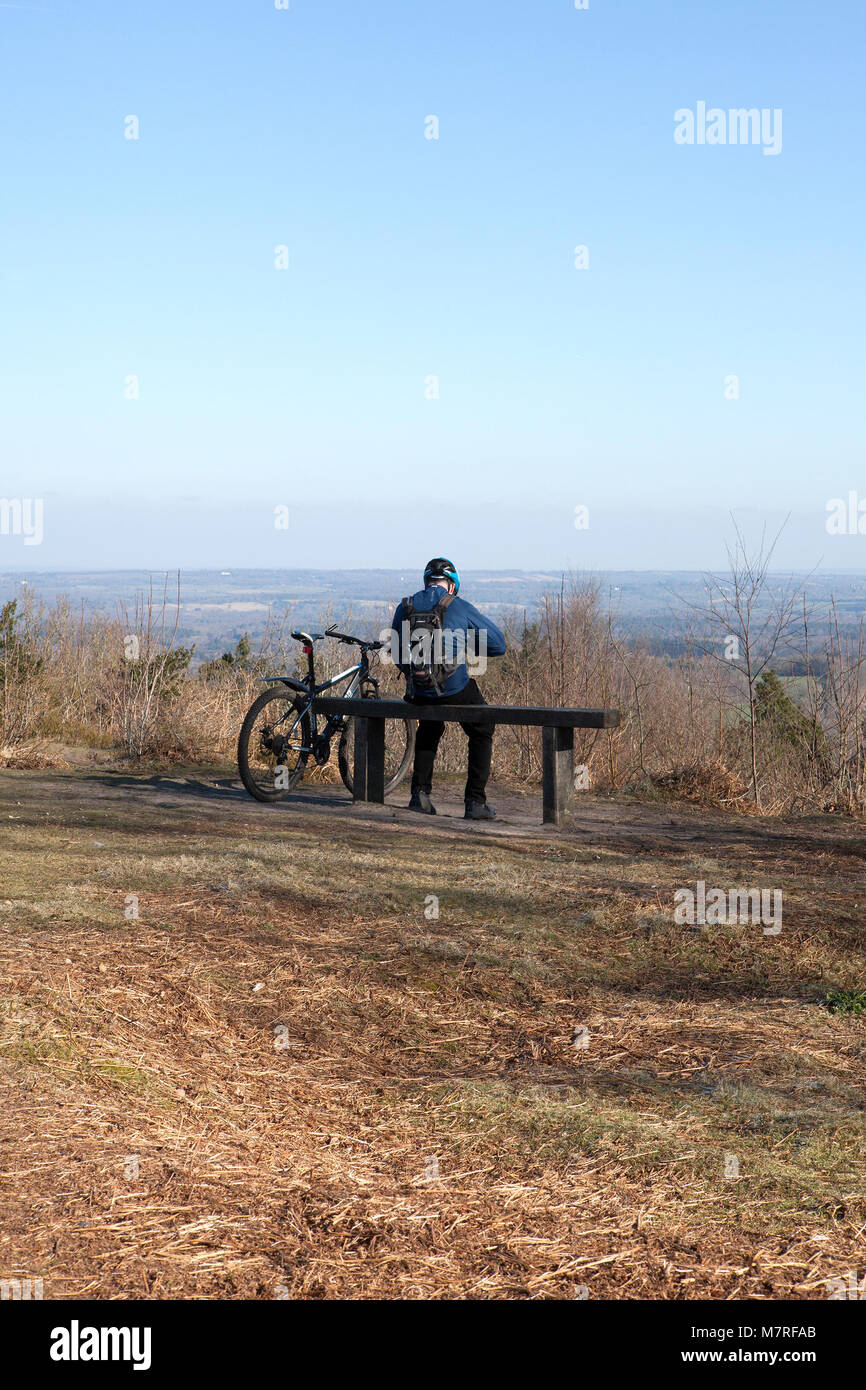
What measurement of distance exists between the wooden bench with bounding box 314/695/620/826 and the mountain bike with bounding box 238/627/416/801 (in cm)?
24

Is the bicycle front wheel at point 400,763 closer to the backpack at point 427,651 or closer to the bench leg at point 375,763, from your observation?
the bench leg at point 375,763

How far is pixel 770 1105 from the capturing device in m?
3.92

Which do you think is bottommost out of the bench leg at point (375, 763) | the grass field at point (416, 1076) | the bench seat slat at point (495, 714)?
the grass field at point (416, 1076)

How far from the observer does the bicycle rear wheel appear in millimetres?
9477

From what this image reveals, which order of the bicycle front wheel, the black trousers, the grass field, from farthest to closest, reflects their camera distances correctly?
the bicycle front wheel → the black trousers → the grass field

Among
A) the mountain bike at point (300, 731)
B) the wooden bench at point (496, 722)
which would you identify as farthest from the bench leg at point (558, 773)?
the mountain bike at point (300, 731)

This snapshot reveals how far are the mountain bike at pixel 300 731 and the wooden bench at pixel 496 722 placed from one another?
0.78 ft

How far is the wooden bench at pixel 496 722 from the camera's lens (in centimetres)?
880

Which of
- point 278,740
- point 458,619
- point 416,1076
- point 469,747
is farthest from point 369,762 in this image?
point 416,1076

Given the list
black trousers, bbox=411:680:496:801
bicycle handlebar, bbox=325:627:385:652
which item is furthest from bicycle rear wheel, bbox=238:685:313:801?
black trousers, bbox=411:680:496:801

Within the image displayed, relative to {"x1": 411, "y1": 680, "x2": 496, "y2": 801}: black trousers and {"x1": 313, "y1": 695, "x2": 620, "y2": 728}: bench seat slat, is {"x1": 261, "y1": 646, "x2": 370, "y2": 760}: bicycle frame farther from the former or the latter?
{"x1": 411, "y1": 680, "x2": 496, "y2": 801}: black trousers

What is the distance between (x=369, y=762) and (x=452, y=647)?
1.32 meters

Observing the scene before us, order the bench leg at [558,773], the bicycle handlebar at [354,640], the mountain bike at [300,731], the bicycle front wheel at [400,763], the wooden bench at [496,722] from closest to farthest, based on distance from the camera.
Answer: the wooden bench at [496,722] < the bench leg at [558,773] < the mountain bike at [300,731] < the bicycle handlebar at [354,640] < the bicycle front wheel at [400,763]

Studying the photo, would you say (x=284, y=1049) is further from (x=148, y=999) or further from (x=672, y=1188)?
(x=672, y=1188)
